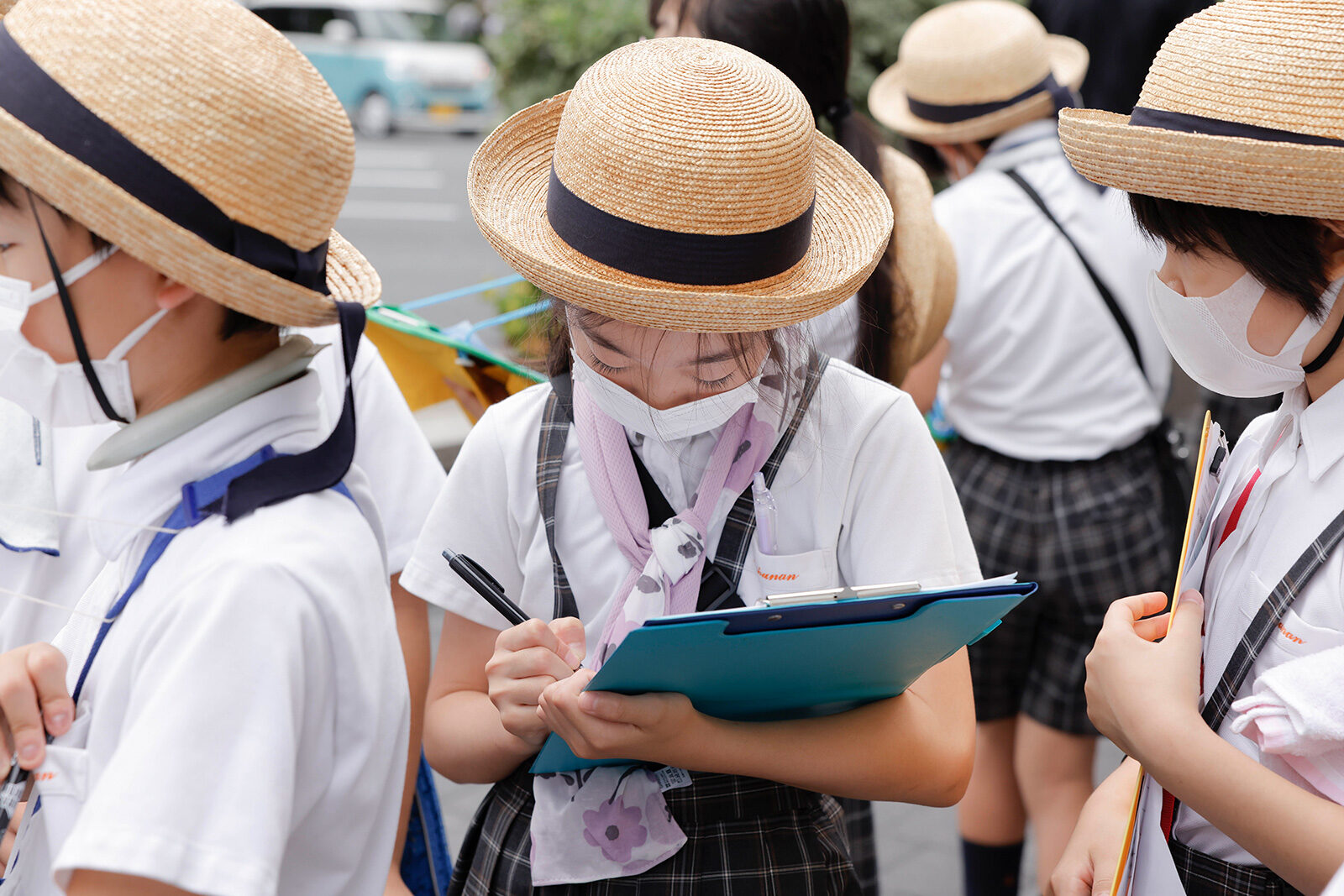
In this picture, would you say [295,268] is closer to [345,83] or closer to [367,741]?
[367,741]

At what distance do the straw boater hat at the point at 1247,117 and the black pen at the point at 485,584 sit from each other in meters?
0.92

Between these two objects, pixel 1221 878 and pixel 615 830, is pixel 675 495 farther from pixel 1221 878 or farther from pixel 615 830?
pixel 1221 878

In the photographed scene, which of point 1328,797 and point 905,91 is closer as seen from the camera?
point 1328,797

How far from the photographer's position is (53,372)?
55.1 inches

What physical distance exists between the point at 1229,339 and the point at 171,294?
123 cm

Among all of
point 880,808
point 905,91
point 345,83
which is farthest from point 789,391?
point 345,83

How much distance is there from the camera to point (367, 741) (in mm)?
1397

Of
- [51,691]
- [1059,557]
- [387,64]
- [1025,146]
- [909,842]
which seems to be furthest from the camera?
[387,64]

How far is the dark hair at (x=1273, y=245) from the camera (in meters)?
1.45

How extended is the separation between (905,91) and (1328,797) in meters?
2.59

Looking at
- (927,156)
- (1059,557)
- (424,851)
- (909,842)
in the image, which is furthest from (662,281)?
(909,842)

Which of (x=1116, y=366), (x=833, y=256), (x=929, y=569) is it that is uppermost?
(x=833, y=256)

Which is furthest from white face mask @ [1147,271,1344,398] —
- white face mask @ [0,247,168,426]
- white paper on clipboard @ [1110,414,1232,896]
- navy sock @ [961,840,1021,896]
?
navy sock @ [961,840,1021,896]

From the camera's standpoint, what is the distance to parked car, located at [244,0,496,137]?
59.1ft
